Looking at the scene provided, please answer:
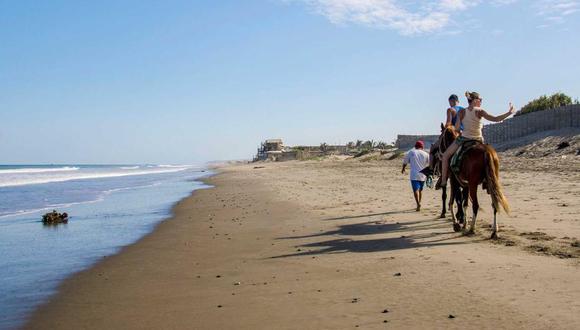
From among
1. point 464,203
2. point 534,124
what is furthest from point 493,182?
point 534,124

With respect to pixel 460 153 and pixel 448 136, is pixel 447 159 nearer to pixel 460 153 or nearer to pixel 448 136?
pixel 460 153

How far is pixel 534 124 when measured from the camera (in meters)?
32.1

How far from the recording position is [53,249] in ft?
31.7

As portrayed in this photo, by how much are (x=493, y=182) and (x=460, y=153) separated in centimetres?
104

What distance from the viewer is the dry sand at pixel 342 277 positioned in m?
4.79

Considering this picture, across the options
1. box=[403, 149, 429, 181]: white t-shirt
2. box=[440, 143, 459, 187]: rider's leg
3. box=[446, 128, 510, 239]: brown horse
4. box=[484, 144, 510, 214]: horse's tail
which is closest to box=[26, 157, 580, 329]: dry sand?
box=[446, 128, 510, 239]: brown horse

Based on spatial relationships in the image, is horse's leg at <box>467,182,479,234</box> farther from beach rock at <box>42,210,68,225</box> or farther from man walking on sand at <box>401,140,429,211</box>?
beach rock at <box>42,210,68,225</box>

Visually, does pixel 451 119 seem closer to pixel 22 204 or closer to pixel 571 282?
pixel 571 282

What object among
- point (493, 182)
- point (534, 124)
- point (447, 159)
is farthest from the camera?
point (534, 124)

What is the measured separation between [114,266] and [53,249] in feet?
7.71

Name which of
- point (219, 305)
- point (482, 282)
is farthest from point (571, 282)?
point (219, 305)

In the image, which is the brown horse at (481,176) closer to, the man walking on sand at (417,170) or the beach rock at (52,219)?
the man walking on sand at (417,170)

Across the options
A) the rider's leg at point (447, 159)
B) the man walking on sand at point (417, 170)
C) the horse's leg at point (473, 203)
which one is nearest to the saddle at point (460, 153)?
the rider's leg at point (447, 159)

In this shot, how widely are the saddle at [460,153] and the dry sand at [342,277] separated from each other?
1185 millimetres
